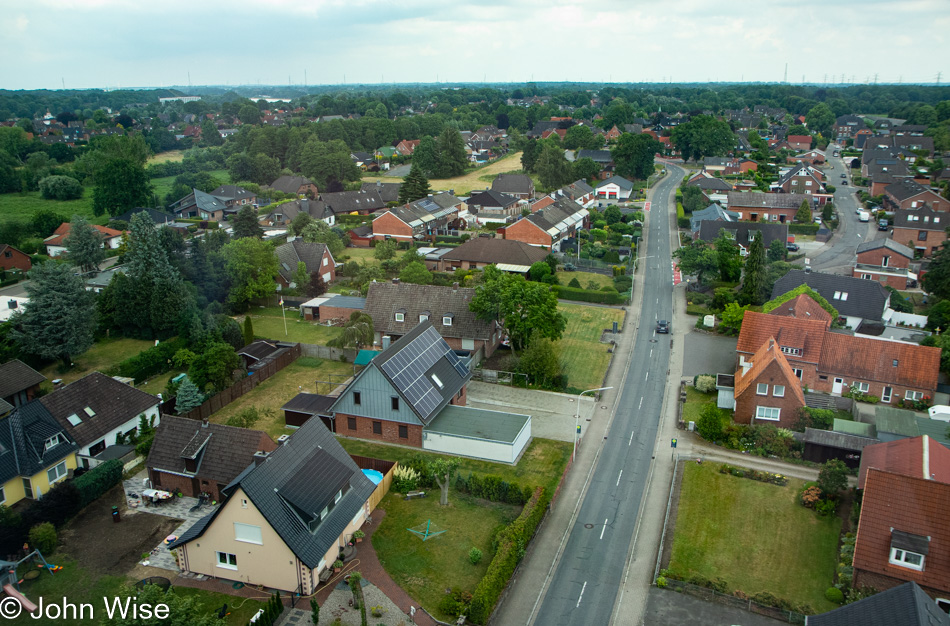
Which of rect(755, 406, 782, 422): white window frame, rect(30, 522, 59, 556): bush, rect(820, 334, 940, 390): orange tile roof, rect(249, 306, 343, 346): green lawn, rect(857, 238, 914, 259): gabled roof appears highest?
rect(857, 238, 914, 259): gabled roof

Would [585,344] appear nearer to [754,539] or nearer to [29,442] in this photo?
[754,539]

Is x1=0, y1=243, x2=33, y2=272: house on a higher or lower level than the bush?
higher

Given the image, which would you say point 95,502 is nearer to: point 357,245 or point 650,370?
point 650,370

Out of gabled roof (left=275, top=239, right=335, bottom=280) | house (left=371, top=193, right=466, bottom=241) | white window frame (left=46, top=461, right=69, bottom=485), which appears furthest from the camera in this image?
house (left=371, top=193, right=466, bottom=241)

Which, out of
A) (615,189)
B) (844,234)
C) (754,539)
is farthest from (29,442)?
(615,189)

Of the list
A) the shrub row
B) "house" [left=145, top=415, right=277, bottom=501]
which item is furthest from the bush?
the shrub row

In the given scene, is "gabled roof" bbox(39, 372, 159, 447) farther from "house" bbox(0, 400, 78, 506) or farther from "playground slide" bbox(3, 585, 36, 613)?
"playground slide" bbox(3, 585, 36, 613)

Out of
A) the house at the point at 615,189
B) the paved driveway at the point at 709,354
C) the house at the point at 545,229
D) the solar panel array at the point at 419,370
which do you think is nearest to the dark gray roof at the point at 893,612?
the solar panel array at the point at 419,370
